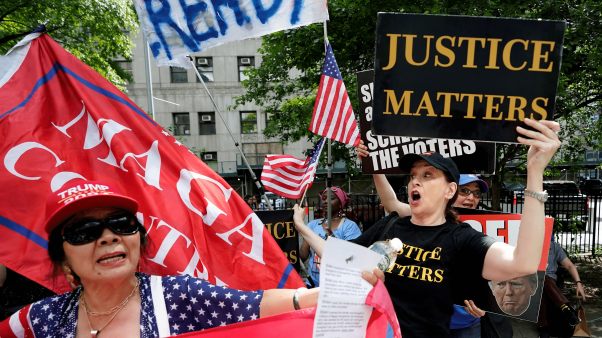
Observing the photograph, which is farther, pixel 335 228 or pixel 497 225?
pixel 335 228

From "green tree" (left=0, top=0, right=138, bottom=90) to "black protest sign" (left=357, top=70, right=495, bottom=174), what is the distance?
7783 mm

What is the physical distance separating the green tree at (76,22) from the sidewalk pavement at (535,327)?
10346 millimetres

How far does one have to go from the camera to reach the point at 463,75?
7.32 feet

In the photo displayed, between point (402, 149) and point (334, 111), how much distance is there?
2.69 feet

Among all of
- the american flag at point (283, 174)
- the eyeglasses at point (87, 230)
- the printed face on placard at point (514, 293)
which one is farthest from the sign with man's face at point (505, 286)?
the american flag at point (283, 174)

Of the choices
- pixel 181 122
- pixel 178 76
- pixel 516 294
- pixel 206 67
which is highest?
pixel 206 67

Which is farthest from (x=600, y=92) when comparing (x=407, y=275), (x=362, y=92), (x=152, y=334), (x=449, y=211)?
(x=152, y=334)

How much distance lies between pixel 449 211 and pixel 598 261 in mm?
8859

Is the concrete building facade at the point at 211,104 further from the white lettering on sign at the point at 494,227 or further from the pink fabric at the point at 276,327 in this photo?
the pink fabric at the point at 276,327

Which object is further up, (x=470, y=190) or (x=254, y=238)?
(x=470, y=190)

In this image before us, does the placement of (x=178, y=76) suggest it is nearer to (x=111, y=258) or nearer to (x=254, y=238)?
(x=254, y=238)

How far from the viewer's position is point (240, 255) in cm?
267

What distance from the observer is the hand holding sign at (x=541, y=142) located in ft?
5.75

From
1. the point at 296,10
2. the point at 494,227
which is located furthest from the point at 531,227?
the point at 296,10
